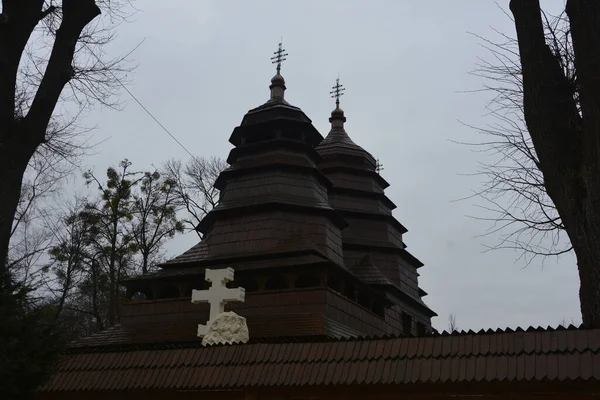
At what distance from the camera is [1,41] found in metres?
7.36

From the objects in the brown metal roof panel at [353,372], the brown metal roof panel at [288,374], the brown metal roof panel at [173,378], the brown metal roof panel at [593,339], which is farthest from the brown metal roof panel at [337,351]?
the brown metal roof panel at [593,339]

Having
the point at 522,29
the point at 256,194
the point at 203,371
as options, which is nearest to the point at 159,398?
the point at 203,371

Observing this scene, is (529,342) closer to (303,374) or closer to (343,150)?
(303,374)

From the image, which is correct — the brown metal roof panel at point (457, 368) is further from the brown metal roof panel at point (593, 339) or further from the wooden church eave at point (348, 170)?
the wooden church eave at point (348, 170)

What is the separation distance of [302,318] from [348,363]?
696cm

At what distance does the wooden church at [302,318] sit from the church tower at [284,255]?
0.04 metres

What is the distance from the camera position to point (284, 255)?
16.1 metres

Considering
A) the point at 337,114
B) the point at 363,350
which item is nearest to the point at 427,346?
the point at 363,350

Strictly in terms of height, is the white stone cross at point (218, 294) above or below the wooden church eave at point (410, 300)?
below

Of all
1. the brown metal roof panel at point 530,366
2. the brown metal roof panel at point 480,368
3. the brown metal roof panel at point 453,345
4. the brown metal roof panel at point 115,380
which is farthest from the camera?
the brown metal roof panel at point 115,380

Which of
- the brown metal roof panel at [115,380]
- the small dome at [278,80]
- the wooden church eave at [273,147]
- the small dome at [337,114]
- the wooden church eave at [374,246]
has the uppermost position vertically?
the small dome at [337,114]

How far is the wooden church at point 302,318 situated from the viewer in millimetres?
6871

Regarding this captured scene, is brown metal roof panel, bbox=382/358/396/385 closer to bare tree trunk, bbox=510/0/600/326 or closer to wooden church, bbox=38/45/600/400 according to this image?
wooden church, bbox=38/45/600/400

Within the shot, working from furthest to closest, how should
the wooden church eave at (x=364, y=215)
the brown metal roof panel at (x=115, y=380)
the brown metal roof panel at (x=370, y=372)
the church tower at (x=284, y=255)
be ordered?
the wooden church eave at (x=364, y=215)
the church tower at (x=284, y=255)
the brown metal roof panel at (x=115, y=380)
the brown metal roof panel at (x=370, y=372)
